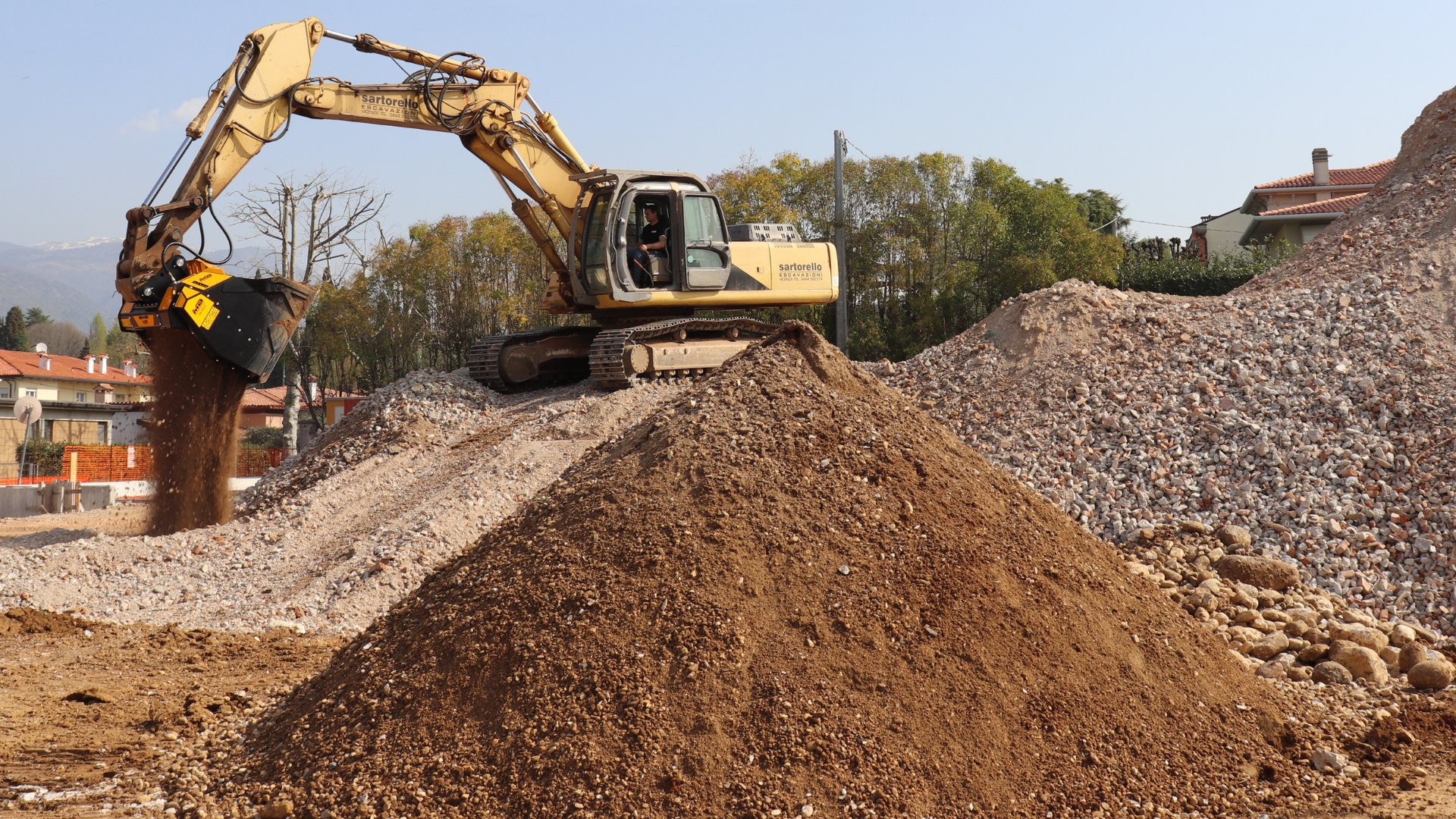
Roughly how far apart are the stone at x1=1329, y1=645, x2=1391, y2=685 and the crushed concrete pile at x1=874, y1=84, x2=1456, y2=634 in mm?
1320

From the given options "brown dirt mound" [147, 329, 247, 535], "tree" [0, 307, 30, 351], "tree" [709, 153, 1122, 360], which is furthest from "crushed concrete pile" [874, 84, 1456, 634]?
"tree" [0, 307, 30, 351]

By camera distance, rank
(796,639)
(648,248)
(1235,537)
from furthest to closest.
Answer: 1. (648,248)
2. (1235,537)
3. (796,639)

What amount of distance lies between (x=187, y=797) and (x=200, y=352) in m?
6.05

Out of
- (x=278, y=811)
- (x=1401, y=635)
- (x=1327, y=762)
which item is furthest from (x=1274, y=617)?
(x=278, y=811)

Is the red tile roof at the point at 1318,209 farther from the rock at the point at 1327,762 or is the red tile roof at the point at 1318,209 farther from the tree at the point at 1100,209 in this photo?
the rock at the point at 1327,762

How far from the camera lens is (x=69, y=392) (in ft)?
143

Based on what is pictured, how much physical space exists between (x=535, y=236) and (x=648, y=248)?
1819 mm

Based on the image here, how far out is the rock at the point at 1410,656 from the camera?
5.79m

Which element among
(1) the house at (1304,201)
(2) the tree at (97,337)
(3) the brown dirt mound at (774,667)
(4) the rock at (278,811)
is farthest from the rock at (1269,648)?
(2) the tree at (97,337)

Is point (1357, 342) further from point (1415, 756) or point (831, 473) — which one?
point (831, 473)

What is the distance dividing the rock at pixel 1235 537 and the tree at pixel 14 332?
237 feet

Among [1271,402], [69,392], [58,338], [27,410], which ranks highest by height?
[58,338]

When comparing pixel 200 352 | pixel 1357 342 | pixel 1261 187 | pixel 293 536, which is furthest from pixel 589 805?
pixel 1261 187

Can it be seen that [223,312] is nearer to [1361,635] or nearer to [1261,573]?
[1261,573]
